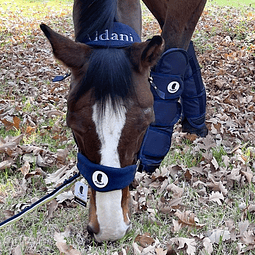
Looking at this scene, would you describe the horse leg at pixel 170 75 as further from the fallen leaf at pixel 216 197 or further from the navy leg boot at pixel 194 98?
the navy leg boot at pixel 194 98

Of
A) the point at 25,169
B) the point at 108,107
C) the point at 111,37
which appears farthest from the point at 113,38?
the point at 25,169

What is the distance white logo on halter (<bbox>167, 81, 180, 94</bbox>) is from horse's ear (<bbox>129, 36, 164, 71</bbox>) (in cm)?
65

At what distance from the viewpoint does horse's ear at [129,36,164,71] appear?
1801 millimetres

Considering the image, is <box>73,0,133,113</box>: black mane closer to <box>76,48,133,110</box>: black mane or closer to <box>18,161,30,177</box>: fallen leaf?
<box>76,48,133,110</box>: black mane

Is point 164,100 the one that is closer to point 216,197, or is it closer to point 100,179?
point 216,197

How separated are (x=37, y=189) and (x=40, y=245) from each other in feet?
2.55

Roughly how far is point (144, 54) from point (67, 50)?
0.46m

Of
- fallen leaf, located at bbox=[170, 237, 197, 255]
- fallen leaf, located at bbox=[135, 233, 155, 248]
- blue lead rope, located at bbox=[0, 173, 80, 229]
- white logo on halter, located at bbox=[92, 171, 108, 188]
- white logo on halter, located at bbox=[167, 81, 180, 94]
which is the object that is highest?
white logo on halter, located at bbox=[167, 81, 180, 94]

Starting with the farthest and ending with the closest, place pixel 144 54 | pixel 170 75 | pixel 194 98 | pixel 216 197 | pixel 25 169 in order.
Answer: pixel 194 98 → pixel 25 169 → pixel 216 197 → pixel 170 75 → pixel 144 54

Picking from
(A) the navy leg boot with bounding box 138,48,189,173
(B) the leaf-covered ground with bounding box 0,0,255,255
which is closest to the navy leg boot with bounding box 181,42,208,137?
(B) the leaf-covered ground with bounding box 0,0,255,255

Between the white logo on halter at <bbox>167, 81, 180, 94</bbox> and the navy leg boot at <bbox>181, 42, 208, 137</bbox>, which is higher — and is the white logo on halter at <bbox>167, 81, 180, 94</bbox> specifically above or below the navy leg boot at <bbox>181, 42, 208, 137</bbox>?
above

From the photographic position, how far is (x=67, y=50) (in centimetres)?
185

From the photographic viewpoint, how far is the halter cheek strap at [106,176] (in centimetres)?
175

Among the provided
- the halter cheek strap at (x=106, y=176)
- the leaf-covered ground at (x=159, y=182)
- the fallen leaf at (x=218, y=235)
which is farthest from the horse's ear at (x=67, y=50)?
the fallen leaf at (x=218, y=235)
